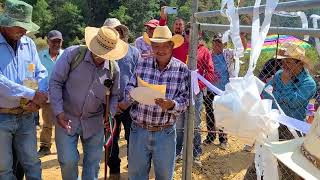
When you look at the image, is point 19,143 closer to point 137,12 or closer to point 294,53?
Answer: point 294,53

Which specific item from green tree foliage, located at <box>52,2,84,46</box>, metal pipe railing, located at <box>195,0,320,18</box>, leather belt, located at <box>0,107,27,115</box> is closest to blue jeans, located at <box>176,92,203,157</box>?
leather belt, located at <box>0,107,27,115</box>

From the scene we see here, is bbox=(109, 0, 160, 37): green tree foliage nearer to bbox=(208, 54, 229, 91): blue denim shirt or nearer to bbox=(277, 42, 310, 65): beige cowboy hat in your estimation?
bbox=(208, 54, 229, 91): blue denim shirt

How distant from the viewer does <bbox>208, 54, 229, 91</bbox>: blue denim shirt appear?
587 centimetres

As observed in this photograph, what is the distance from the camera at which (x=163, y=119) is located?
3719 millimetres

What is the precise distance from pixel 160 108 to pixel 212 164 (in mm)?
2576

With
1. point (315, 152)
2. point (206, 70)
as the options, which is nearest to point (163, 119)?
point (206, 70)

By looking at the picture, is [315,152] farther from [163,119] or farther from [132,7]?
[132,7]

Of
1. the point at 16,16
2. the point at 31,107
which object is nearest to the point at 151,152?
the point at 31,107

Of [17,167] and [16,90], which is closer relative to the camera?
A: [16,90]

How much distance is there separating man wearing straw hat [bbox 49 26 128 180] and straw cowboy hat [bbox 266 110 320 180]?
87.6 inches

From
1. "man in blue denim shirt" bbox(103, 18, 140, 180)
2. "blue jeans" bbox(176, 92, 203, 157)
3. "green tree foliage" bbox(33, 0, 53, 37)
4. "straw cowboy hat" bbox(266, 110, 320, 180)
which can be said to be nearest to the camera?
"straw cowboy hat" bbox(266, 110, 320, 180)

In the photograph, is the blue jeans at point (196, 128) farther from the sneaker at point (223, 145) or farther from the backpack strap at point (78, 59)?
the backpack strap at point (78, 59)

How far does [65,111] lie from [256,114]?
214 cm

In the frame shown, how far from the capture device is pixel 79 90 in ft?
12.5
